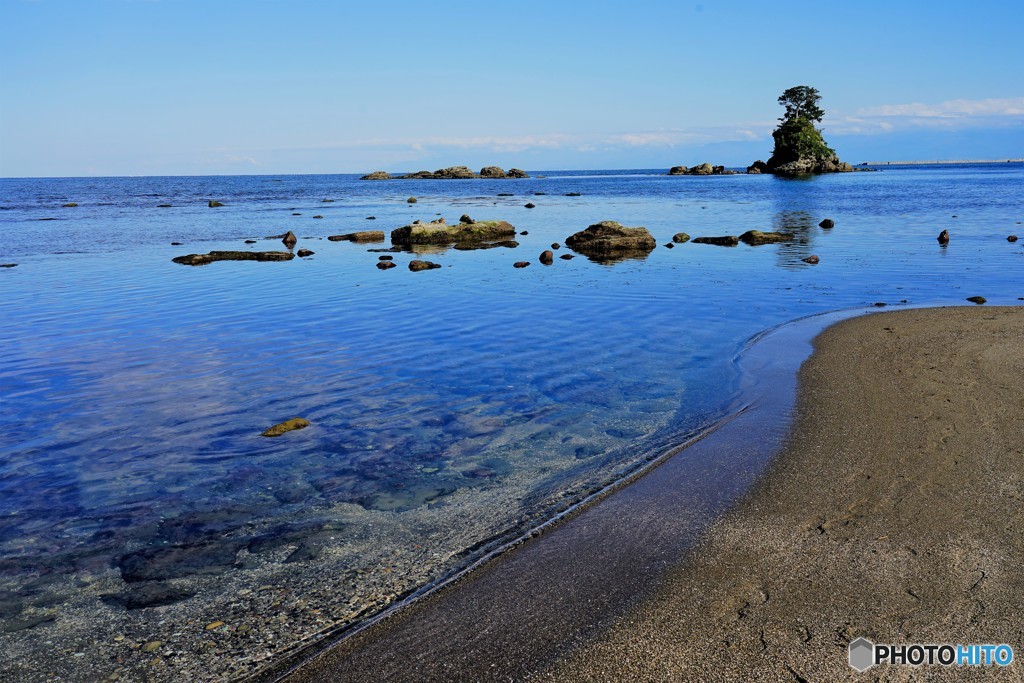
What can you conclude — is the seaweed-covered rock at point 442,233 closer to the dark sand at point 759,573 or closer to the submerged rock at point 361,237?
the submerged rock at point 361,237

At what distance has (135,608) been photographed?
20.3ft

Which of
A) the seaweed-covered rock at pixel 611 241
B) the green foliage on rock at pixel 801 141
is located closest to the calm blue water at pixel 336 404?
the seaweed-covered rock at pixel 611 241

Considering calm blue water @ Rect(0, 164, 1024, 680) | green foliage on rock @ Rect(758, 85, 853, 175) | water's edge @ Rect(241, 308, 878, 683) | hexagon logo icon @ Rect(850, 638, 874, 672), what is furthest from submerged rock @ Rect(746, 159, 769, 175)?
hexagon logo icon @ Rect(850, 638, 874, 672)

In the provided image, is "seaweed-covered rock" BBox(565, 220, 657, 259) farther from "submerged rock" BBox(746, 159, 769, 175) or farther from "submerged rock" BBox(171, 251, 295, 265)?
"submerged rock" BBox(746, 159, 769, 175)

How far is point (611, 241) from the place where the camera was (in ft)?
118

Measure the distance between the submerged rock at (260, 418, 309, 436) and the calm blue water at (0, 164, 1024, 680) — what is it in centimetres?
21

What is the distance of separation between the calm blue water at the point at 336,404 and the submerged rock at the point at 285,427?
0.21m

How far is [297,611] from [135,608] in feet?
4.82

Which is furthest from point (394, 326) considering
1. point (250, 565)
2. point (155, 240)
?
point (155, 240)

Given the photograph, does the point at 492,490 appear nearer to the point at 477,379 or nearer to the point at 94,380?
the point at 477,379

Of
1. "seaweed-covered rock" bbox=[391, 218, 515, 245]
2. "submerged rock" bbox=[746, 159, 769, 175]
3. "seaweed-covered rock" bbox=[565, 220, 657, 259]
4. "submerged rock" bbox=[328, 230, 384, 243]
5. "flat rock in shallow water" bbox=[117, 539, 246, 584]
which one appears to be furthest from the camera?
"submerged rock" bbox=[746, 159, 769, 175]

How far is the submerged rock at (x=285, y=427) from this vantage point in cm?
1055

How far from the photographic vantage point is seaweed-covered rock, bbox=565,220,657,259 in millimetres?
35656

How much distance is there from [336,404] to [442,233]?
101ft
